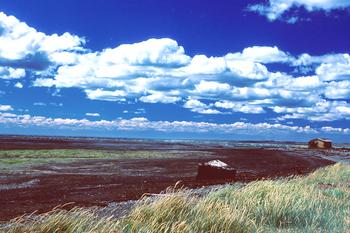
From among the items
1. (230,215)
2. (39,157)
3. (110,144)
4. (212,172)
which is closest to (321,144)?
(110,144)

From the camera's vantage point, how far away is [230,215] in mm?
10258

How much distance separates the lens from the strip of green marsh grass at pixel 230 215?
8.92 metres

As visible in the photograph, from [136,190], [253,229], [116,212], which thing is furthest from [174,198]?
[136,190]

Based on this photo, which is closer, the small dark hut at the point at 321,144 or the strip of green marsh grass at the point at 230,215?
the strip of green marsh grass at the point at 230,215

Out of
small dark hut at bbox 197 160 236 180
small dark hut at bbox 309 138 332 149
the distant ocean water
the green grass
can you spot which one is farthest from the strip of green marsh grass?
small dark hut at bbox 309 138 332 149

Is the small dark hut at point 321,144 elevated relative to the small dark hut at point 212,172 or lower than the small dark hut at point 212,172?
elevated

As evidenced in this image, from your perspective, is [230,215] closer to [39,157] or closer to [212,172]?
[212,172]

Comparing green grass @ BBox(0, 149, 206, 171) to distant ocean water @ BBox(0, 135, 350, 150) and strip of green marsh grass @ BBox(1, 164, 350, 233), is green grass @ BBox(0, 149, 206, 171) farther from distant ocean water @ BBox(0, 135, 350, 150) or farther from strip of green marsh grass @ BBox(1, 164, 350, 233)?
strip of green marsh grass @ BBox(1, 164, 350, 233)

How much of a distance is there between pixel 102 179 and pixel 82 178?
1.04 meters

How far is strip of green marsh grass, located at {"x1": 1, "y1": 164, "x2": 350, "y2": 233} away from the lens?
29.3ft

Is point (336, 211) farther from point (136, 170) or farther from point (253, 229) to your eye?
point (136, 170)

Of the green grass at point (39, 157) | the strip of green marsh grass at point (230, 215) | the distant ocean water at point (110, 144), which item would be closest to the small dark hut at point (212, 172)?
the strip of green marsh grass at point (230, 215)

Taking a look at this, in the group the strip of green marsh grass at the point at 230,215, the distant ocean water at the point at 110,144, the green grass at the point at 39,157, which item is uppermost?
the distant ocean water at the point at 110,144

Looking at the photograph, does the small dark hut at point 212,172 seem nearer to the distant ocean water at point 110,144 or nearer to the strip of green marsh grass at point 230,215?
the strip of green marsh grass at point 230,215
